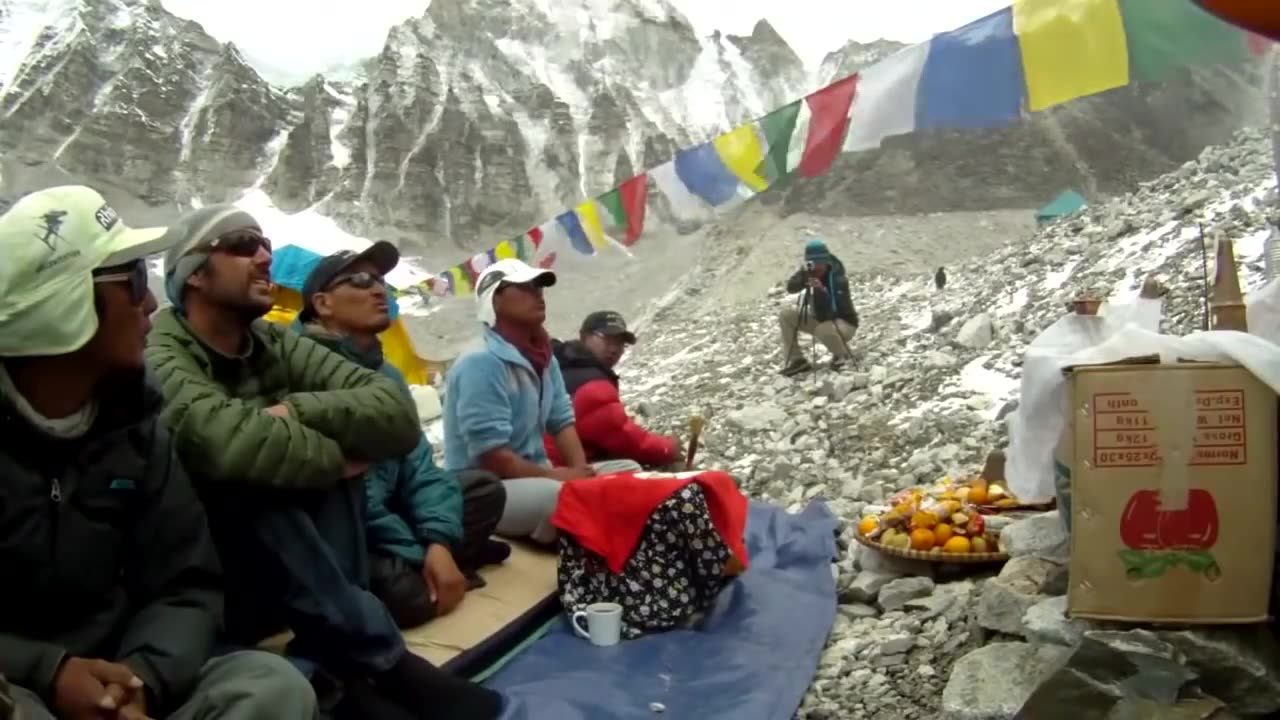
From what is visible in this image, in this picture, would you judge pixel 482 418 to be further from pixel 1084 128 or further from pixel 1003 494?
pixel 1084 128

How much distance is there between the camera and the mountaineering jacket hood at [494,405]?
12.1 feet

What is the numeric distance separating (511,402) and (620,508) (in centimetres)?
76

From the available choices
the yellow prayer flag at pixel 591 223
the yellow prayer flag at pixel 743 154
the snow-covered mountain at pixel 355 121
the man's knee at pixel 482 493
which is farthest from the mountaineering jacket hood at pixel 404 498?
the snow-covered mountain at pixel 355 121

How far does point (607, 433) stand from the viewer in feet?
15.0

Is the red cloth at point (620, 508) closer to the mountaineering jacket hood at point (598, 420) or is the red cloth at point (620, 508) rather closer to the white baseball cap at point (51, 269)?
the mountaineering jacket hood at point (598, 420)

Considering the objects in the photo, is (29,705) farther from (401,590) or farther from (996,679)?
(996,679)

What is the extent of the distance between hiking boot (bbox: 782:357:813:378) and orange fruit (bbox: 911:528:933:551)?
20.1ft

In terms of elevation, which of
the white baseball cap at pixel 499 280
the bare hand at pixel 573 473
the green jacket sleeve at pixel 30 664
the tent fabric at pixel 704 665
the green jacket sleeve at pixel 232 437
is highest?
the white baseball cap at pixel 499 280

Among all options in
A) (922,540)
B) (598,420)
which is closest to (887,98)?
(598,420)

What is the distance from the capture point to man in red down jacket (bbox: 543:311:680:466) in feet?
15.0

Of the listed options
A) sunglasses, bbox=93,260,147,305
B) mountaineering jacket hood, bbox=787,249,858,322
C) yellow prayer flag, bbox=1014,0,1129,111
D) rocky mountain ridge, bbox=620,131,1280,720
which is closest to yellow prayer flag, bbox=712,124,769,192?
mountaineering jacket hood, bbox=787,249,858,322

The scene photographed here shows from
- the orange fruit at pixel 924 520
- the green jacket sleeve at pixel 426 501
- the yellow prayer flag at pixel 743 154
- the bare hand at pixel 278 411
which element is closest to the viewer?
the bare hand at pixel 278 411

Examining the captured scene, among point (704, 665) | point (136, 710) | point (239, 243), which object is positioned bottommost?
point (704, 665)

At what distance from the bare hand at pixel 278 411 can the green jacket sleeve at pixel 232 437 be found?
0.06 feet
